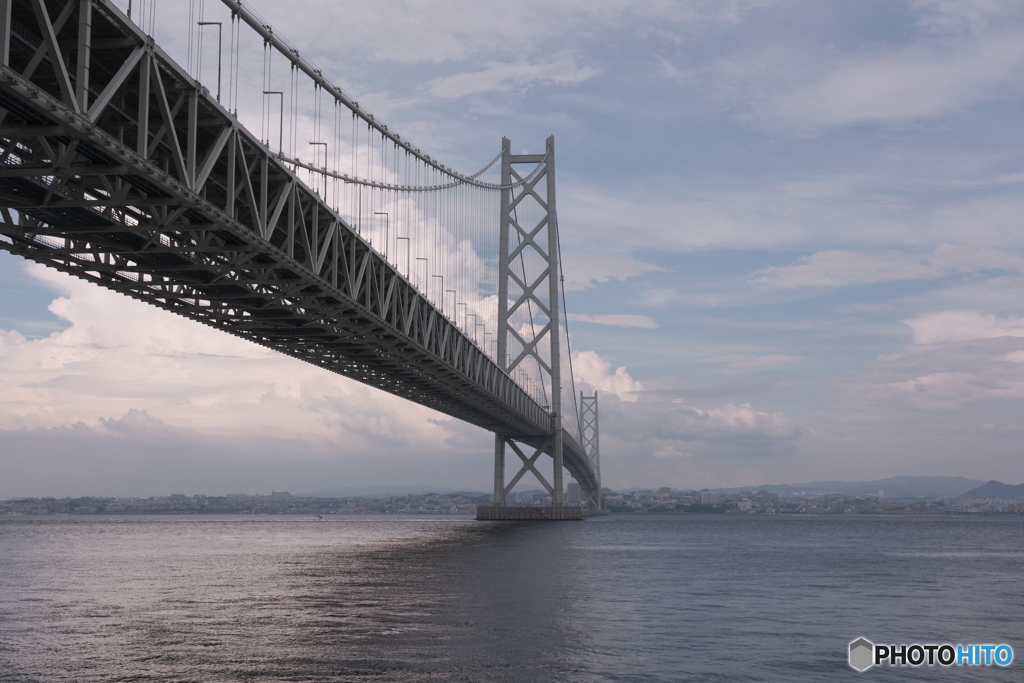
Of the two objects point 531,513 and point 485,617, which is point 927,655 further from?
point 531,513

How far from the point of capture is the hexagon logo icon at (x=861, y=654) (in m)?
17.0

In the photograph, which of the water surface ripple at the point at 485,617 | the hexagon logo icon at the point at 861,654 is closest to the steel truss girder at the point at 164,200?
the water surface ripple at the point at 485,617

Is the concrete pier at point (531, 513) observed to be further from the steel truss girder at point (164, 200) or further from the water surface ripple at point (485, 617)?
the steel truss girder at point (164, 200)

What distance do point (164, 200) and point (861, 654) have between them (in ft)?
50.1

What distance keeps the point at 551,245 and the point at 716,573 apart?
1961 inches

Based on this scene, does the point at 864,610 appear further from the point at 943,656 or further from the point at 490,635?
the point at 490,635

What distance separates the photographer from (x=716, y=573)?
36969mm

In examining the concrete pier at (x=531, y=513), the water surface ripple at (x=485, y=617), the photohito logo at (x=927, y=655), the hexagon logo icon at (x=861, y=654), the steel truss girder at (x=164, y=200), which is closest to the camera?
the steel truss girder at (x=164, y=200)

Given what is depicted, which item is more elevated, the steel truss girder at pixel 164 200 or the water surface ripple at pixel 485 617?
the steel truss girder at pixel 164 200

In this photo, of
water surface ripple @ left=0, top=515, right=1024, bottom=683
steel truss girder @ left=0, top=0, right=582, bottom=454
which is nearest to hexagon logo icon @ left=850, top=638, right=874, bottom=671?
water surface ripple @ left=0, top=515, right=1024, bottom=683

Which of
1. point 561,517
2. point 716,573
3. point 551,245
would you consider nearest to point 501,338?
point 551,245

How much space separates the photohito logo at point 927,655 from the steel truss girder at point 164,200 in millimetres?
14784

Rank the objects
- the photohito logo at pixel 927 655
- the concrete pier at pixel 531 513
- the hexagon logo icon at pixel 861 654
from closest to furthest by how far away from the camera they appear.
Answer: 1. the hexagon logo icon at pixel 861 654
2. the photohito logo at pixel 927 655
3. the concrete pier at pixel 531 513

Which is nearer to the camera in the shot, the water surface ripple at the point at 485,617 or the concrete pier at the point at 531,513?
the water surface ripple at the point at 485,617
